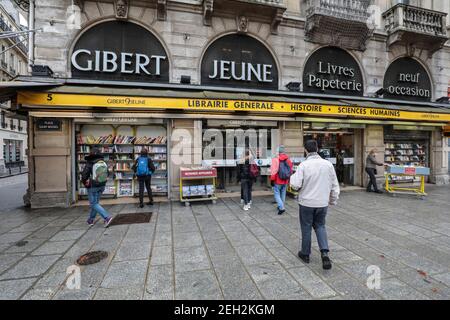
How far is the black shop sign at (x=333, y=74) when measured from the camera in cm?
1038

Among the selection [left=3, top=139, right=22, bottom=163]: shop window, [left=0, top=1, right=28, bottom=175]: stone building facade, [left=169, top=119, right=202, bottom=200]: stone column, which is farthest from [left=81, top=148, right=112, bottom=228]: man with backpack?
[left=3, top=139, right=22, bottom=163]: shop window

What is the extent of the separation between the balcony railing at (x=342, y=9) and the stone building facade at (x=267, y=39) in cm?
5

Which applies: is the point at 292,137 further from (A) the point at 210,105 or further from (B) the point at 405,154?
(B) the point at 405,154

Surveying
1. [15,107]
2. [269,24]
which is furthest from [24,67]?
[269,24]

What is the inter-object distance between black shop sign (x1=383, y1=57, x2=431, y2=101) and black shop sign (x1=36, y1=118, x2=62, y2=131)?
14445mm

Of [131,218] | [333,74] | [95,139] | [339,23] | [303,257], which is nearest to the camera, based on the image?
[303,257]

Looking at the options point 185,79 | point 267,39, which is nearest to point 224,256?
point 185,79

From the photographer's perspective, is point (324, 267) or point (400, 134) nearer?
point (324, 267)

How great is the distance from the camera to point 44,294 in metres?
2.89

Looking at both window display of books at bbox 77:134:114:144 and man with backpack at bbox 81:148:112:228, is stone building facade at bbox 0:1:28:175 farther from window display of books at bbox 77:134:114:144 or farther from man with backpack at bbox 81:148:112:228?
man with backpack at bbox 81:148:112:228

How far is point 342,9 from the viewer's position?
1035 cm

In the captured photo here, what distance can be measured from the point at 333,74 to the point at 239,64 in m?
4.76

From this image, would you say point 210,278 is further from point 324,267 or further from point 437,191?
point 437,191

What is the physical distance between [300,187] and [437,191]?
10354 mm
